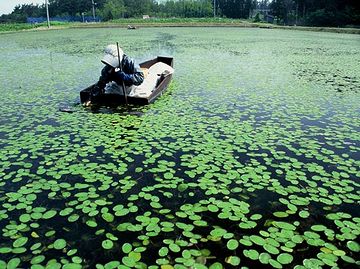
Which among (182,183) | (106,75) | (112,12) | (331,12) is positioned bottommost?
(182,183)

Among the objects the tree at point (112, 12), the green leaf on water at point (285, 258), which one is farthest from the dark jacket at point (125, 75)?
the tree at point (112, 12)

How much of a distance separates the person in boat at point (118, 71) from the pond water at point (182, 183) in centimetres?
58

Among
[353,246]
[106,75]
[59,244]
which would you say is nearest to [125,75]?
Result: [106,75]

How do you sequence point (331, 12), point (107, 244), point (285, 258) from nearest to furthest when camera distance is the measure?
point (285, 258) → point (107, 244) → point (331, 12)

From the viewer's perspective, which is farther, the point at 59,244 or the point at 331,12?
the point at 331,12

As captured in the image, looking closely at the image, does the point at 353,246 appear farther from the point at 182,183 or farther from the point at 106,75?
the point at 106,75

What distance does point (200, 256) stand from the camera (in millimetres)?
2604

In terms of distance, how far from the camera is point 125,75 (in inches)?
263

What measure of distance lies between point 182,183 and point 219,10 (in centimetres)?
8848

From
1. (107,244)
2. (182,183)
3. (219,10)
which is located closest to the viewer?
(107,244)

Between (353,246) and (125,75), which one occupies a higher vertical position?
(125,75)

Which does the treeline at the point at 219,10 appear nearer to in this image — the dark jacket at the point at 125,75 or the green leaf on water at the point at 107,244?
the dark jacket at the point at 125,75

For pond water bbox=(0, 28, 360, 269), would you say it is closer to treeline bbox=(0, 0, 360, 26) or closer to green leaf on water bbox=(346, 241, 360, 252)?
green leaf on water bbox=(346, 241, 360, 252)

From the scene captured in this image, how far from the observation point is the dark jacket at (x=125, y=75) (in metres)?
6.74
